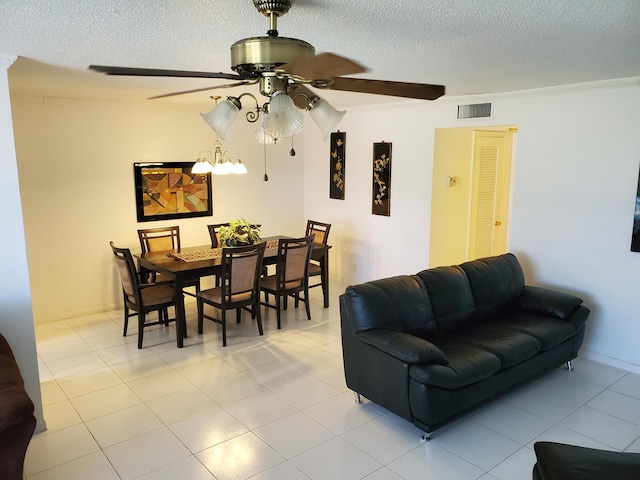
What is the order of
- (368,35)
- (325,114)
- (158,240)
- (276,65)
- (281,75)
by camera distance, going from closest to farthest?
(276,65), (281,75), (325,114), (368,35), (158,240)

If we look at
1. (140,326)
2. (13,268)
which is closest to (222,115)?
(13,268)

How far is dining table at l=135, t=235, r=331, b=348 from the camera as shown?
468 cm

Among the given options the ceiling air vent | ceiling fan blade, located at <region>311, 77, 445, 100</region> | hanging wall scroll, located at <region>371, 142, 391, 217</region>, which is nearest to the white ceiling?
ceiling fan blade, located at <region>311, 77, 445, 100</region>

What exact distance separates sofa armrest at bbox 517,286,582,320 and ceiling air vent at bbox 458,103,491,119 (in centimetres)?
A: 180

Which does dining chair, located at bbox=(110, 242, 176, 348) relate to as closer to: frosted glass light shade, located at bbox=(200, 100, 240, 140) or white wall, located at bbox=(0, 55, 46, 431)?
white wall, located at bbox=(0, 55, 46, 431)

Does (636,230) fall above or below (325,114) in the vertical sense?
below

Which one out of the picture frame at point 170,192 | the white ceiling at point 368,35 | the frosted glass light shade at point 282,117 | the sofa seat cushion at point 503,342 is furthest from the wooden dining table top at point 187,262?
the frosted glass light shade at point 282,117

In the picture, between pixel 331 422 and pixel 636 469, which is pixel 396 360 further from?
pixel 636 469

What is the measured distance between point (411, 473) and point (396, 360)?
671 millimetres

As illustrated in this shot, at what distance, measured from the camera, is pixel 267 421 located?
3.41m

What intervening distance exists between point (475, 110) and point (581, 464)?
3681mm

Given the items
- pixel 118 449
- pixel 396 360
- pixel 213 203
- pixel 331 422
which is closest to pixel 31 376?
pixel 118 449

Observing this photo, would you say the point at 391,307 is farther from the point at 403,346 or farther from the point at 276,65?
the point at 276,65

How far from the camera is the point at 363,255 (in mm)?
6551
